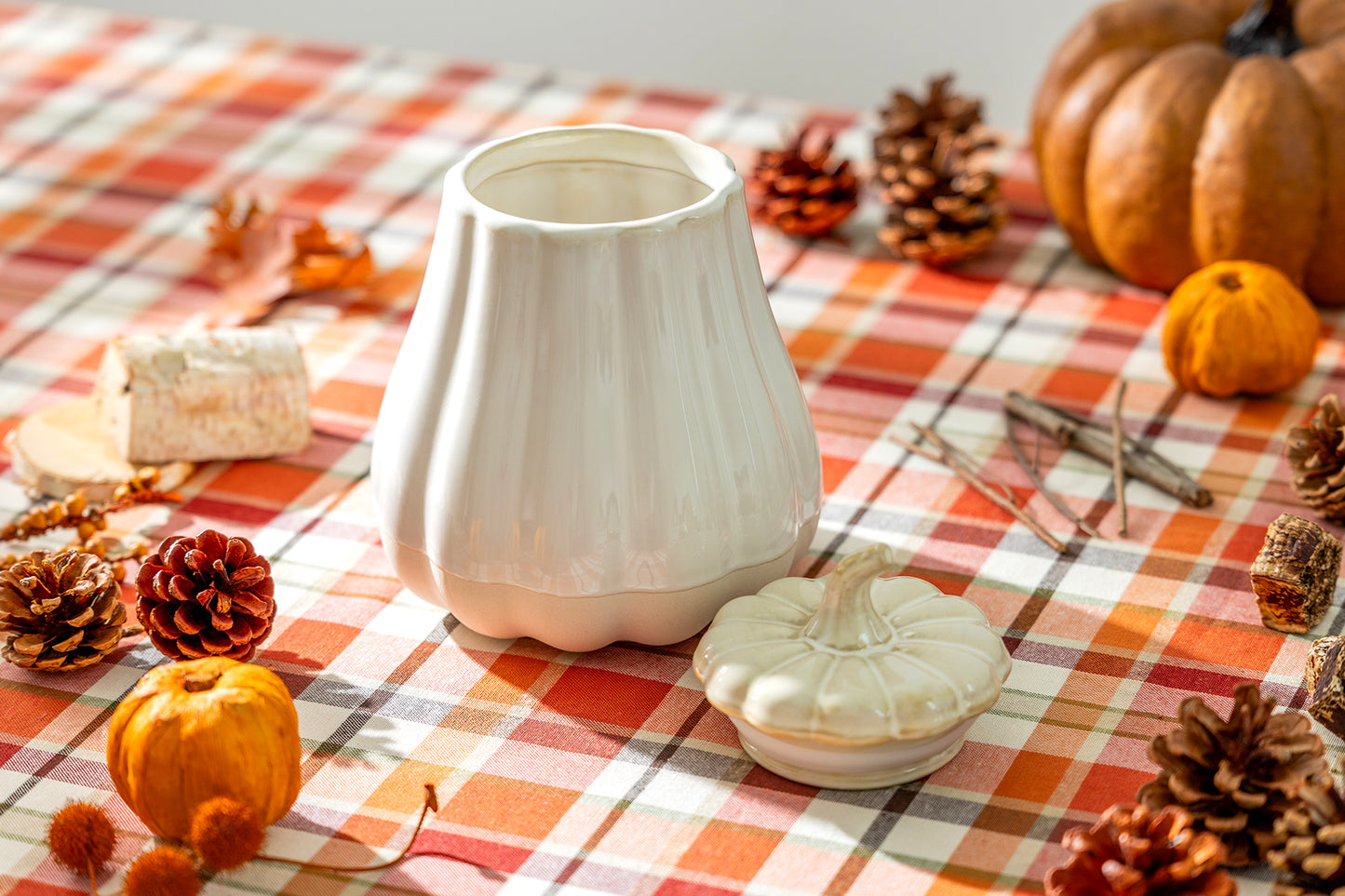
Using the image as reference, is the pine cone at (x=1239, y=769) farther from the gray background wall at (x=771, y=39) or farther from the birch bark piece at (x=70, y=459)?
the gray background wall at (x=771, y=39)

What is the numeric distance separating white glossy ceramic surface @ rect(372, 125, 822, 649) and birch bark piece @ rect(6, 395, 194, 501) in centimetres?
25

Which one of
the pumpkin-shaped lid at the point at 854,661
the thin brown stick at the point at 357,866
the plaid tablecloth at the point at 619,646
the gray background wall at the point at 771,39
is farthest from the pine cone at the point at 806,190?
the gray background wall at the point at 771,39

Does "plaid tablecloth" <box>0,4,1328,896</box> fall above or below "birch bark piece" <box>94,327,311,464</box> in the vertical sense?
below

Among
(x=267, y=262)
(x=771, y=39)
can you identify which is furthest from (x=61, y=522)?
(x=771, y=39)

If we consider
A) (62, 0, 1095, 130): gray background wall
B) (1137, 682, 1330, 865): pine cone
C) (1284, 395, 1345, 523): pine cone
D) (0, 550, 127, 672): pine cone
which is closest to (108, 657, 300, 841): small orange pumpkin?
(0, 550, 127, 672): pine cone

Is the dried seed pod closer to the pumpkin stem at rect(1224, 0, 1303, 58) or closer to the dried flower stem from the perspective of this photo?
the pumpkin stem at rect(1224, 0, 1303, 58)

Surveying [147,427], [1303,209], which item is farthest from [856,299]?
[147,427]

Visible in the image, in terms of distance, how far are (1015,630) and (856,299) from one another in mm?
430

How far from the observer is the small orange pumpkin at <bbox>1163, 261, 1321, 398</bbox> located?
3.24ft

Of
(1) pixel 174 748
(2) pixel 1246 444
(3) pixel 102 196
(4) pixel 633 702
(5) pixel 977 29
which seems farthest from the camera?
(5) pixel 977 29

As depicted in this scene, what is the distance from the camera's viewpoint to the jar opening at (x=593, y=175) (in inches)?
30.5

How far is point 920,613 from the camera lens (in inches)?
28.0

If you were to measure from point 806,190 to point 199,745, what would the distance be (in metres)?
0.76

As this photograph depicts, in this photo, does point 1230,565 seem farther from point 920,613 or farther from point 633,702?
point 633,702
